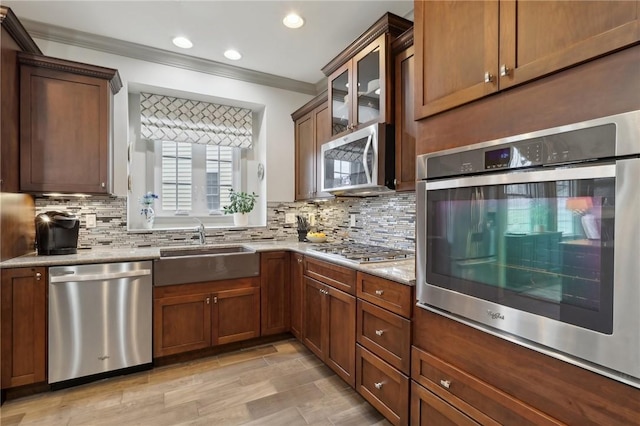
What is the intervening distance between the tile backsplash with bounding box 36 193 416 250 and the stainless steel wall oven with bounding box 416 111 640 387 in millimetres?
1224

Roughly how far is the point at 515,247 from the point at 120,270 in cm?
248

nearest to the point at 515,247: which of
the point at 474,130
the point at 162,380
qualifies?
the point at 474,130

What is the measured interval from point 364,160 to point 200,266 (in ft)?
5.17

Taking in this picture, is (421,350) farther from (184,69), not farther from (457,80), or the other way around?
(184,69)

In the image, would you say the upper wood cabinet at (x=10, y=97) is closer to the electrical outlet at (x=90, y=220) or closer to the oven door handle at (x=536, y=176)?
the electrical outlet at (x=90, y=220)

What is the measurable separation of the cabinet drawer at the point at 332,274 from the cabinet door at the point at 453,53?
1.10 m

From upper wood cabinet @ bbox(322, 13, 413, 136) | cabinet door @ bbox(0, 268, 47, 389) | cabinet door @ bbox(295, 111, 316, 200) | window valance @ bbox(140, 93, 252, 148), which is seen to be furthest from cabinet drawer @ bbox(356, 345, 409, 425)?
window valance @ bbox(140, 93, 252, 148)

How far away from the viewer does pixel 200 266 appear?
2.61 meters

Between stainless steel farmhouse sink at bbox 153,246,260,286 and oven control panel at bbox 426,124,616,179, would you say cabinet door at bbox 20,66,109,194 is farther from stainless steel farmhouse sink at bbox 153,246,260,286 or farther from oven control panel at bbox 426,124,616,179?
oven control panel at bbox 426,124,616,179

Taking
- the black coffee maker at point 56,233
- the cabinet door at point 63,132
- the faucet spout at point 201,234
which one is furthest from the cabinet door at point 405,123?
the black coffee maker at point 56,233

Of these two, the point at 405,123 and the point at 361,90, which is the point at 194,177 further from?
the point at 405,123

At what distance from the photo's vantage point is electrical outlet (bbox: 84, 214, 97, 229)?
2.75 meters

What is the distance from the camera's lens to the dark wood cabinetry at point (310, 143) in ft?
10.0

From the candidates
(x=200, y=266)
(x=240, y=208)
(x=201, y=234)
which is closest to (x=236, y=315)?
(x=200, y=266)
